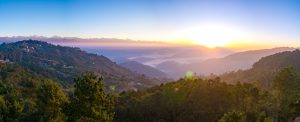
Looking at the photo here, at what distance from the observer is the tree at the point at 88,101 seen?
3559 centimetres

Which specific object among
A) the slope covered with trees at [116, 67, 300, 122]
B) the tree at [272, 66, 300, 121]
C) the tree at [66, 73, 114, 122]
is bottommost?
the slope covered with trees at [116, 67, 300, 122]

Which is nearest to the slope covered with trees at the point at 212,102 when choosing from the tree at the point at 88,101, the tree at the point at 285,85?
the tree at the point at 285,85

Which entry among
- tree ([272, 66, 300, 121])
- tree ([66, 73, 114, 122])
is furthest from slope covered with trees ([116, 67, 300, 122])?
tree ([66, 73, 114, 122])

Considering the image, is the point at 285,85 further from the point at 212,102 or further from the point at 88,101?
the point at 88,101

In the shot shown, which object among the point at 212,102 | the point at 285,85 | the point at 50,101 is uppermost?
the point at 50,101

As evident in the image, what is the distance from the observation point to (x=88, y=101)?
36.1m

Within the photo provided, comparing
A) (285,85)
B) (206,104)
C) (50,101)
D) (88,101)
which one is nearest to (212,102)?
(206,104)

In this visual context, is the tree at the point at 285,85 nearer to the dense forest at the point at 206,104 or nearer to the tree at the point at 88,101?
the dense forest at the point at 206,104

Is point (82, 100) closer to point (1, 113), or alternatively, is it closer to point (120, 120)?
point (1, 113)

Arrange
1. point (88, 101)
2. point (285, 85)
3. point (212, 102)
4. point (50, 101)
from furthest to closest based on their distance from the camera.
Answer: point (212, 102)
point (285, 85)
point (50, 101)
point (88, 101)

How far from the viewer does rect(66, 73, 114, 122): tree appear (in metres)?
35.6

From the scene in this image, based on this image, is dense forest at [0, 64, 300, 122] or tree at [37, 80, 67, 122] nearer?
tree at [37, 80, 67, 122]

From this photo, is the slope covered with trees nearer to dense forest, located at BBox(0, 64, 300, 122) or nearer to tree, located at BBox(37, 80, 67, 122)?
dense forest, located at BBox(0, 64, 300, 122)

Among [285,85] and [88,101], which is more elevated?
[88,101]
